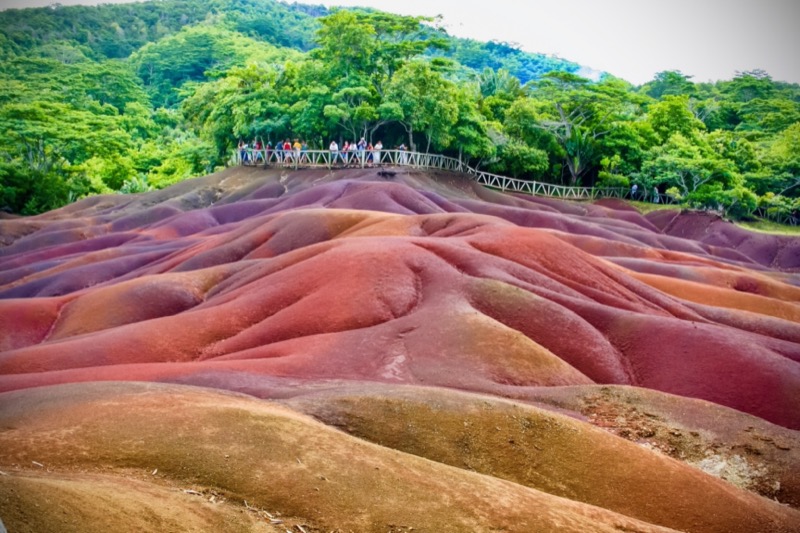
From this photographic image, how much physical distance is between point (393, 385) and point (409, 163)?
52.8 m

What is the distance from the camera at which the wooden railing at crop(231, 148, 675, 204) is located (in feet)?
237

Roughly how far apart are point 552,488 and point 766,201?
247 feet

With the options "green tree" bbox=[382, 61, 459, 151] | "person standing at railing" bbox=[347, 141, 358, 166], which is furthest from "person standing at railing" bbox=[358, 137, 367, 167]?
"green tree" bbox=[382, 61, 459, 151]

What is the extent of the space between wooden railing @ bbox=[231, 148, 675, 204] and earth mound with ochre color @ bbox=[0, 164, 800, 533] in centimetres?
1898

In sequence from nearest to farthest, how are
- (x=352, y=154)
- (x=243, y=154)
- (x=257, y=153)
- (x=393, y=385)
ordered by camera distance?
(x=393, y=385)
(x=352, y=154)
(x=257, y=153)
(x=243, y=154)

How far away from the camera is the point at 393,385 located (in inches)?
882

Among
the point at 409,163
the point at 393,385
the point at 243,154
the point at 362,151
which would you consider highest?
the point at 362,151

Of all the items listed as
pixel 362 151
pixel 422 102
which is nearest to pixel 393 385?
pixel 362 151

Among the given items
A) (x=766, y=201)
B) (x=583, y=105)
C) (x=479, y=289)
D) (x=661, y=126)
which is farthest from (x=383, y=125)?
(x=479, y=289)

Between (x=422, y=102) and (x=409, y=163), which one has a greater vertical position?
(x=422, y=102)

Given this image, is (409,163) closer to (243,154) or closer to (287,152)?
(287,152)

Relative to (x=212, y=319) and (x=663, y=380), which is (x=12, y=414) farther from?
(x=663, y=380)

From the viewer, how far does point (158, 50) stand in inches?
6132

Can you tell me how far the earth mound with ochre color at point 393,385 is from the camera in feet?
45.0
